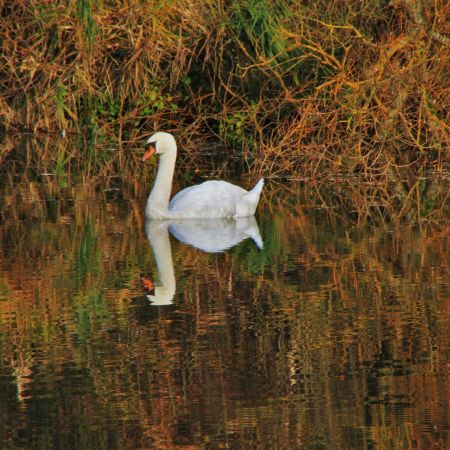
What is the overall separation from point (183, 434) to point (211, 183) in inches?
265

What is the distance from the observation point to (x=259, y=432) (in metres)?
6.07

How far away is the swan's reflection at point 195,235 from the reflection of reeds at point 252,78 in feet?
8.73

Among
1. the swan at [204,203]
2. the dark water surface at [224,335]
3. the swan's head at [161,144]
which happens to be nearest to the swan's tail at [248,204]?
the swan at [204,203]

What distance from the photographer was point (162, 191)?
41.6ft

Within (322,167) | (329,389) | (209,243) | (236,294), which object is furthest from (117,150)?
(329,389)

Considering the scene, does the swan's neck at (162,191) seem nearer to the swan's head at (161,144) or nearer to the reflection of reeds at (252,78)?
the swan's head at (161,144)

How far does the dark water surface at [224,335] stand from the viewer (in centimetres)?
617

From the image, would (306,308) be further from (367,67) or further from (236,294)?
(367,67)

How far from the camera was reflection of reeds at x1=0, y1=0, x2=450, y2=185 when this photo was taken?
1507cm

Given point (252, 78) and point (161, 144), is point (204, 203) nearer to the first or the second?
point (161, 144)

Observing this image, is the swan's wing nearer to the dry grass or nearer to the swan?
the swan

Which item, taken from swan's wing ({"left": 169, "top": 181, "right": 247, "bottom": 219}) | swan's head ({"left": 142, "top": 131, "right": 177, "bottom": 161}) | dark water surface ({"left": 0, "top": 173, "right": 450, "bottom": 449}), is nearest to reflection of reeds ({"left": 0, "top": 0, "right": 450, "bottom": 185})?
swan's head ({"left": 142, "top": 131, "right": 177, "bottom": 161})

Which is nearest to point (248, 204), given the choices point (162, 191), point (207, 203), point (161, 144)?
point (207, 203)

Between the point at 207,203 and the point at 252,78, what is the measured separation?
5344 millimetres
